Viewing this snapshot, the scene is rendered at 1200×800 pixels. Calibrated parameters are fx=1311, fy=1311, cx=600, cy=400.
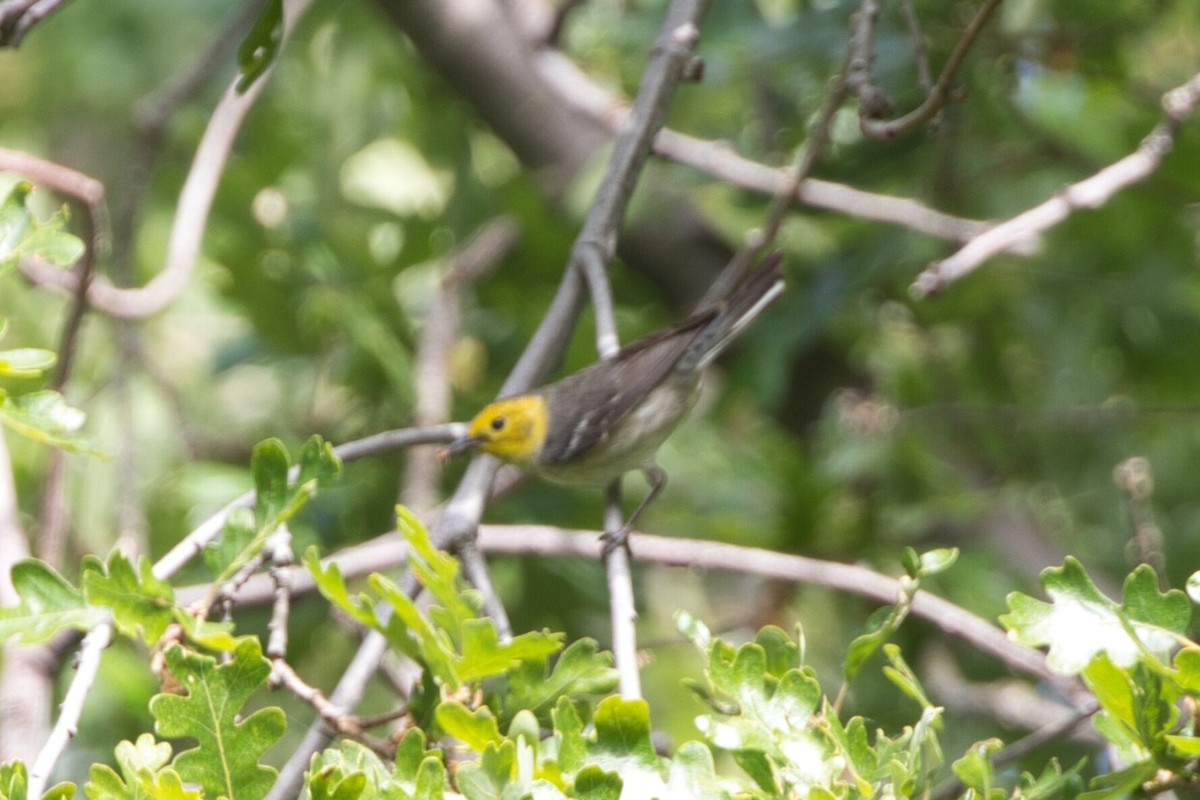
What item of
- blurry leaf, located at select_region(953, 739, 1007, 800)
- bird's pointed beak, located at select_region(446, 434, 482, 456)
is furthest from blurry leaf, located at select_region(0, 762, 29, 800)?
bird's pointed beak, located at select_region(446, 434, 482, 456)

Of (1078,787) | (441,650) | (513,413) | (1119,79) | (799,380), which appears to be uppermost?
(1119,79)

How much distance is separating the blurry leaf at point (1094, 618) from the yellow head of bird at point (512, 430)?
6.47ft

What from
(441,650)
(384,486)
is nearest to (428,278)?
(384,486)

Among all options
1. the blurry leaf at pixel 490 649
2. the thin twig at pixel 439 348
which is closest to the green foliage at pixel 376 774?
the blurry leaf at pixel 490 649

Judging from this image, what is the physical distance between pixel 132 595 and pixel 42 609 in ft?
0.45

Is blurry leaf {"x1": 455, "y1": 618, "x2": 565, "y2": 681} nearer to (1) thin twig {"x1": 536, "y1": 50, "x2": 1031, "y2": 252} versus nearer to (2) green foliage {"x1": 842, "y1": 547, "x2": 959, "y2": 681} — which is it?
(2) green foliage {"x1": 842, "y1": 547, "x2": 959, "y2": 681}

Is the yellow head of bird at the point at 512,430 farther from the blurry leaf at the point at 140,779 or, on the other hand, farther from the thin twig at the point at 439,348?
the blurry leaf at the point at 140,779

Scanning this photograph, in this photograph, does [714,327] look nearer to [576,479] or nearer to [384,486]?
[576,479]

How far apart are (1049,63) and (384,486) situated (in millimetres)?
2386

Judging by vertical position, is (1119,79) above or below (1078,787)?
above

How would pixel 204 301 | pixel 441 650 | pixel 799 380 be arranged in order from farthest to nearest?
pixel 204 301
pixel 799 380
pixel 441 650

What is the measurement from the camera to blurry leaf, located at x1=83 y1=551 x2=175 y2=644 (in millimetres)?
1804

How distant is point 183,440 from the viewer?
428cm

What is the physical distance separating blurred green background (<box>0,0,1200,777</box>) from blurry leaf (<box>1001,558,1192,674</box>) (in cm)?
189
